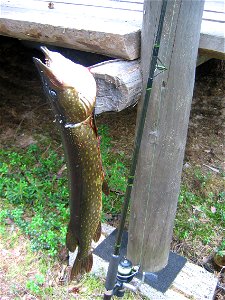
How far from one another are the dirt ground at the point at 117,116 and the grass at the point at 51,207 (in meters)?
0.25

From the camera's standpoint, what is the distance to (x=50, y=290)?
2580mm

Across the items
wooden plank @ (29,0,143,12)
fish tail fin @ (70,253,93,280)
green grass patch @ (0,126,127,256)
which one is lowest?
green grass patch @ (0,126,127,256)

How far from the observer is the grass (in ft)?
8.78

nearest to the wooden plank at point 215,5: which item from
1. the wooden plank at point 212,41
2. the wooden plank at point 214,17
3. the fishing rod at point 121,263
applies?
the wooden plank at point 214,17

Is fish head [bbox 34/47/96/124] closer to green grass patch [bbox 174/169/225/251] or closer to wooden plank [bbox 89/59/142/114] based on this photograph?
wooden plank [bbox 89/59/142/114]

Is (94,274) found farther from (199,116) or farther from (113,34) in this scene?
(199,116)

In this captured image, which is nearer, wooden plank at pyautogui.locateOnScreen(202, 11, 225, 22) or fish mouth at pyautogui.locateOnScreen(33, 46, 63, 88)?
fish mouth at pyautogui.locateOnScreen(33, 46, 63, 88)

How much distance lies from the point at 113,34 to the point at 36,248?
169 centimetres

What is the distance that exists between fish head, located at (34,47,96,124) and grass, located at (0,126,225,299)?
1.50 metres

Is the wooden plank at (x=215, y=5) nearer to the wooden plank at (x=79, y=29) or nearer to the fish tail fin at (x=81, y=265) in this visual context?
the wooden plank at (x=79, y=29)

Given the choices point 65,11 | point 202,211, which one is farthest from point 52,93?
point 202,211

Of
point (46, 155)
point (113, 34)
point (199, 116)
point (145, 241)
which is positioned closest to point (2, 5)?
point (113, 34)

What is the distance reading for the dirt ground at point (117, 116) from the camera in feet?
14.2

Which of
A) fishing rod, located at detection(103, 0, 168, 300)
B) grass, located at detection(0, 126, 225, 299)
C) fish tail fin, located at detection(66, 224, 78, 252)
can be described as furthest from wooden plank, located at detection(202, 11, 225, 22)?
grass, located at detection(0, 126, 225, 299)
